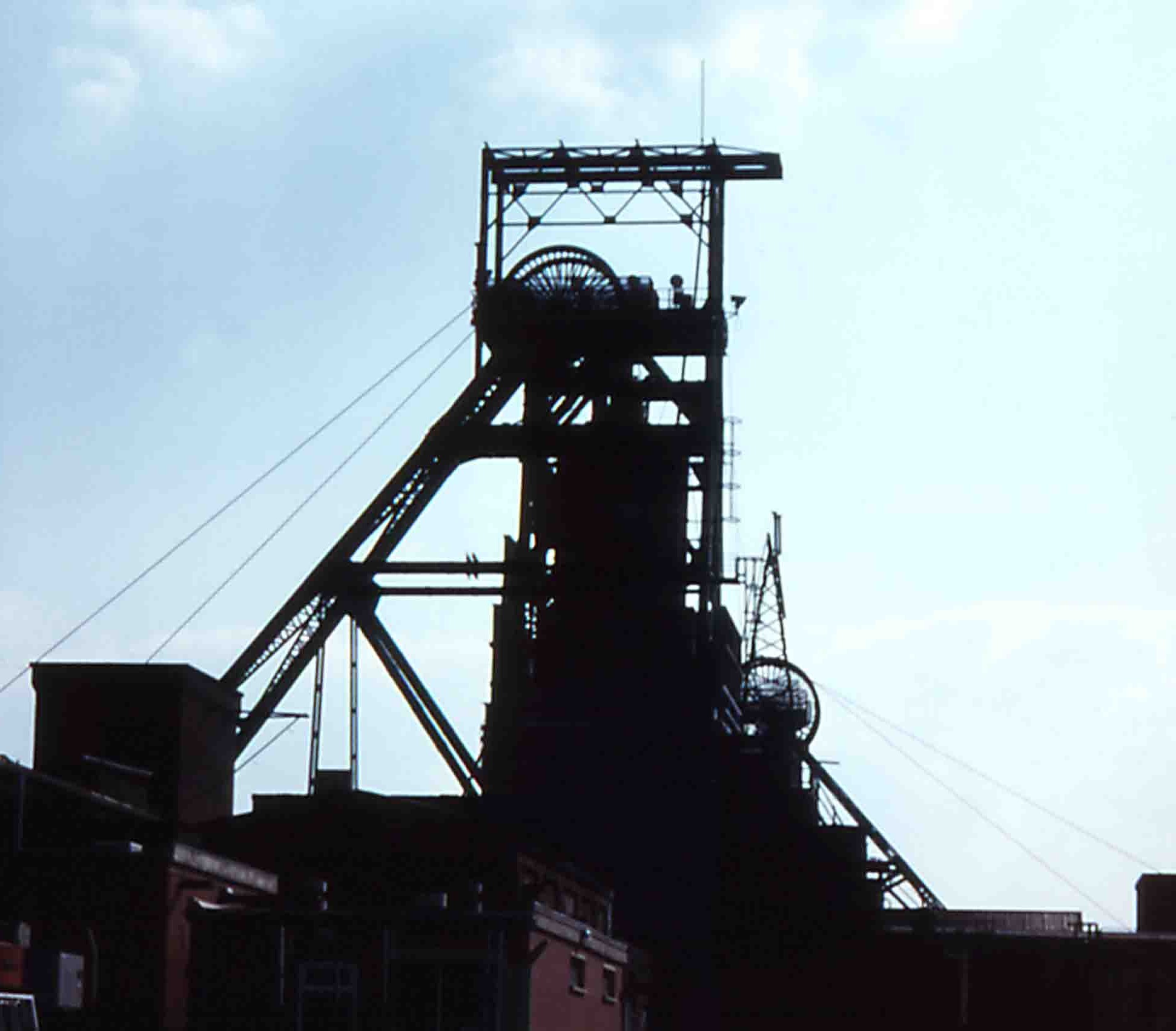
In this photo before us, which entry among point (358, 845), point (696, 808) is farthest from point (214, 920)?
point (696, 808)

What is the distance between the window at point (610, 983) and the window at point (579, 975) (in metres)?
2.37

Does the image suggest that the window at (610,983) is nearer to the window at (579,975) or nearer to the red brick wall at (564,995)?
the red brick wall at (564,995)

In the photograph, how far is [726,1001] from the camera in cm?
5256

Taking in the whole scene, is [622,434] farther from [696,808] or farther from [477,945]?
[477,945]

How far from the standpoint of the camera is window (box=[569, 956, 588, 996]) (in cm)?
3641

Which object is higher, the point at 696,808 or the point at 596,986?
the point at 696,808

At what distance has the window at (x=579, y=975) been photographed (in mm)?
36406

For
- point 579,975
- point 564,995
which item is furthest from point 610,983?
point 564,995

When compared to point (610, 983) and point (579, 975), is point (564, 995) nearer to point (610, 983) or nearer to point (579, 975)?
point (579, 975)

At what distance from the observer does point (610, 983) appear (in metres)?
Answer: 40.8

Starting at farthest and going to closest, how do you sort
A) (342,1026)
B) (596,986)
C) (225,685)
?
(225,685) < (596,986) < (342,1026)

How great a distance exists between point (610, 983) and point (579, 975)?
3.82m

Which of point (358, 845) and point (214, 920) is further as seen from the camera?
point (358, 845)

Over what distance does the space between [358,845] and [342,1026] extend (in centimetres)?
892
